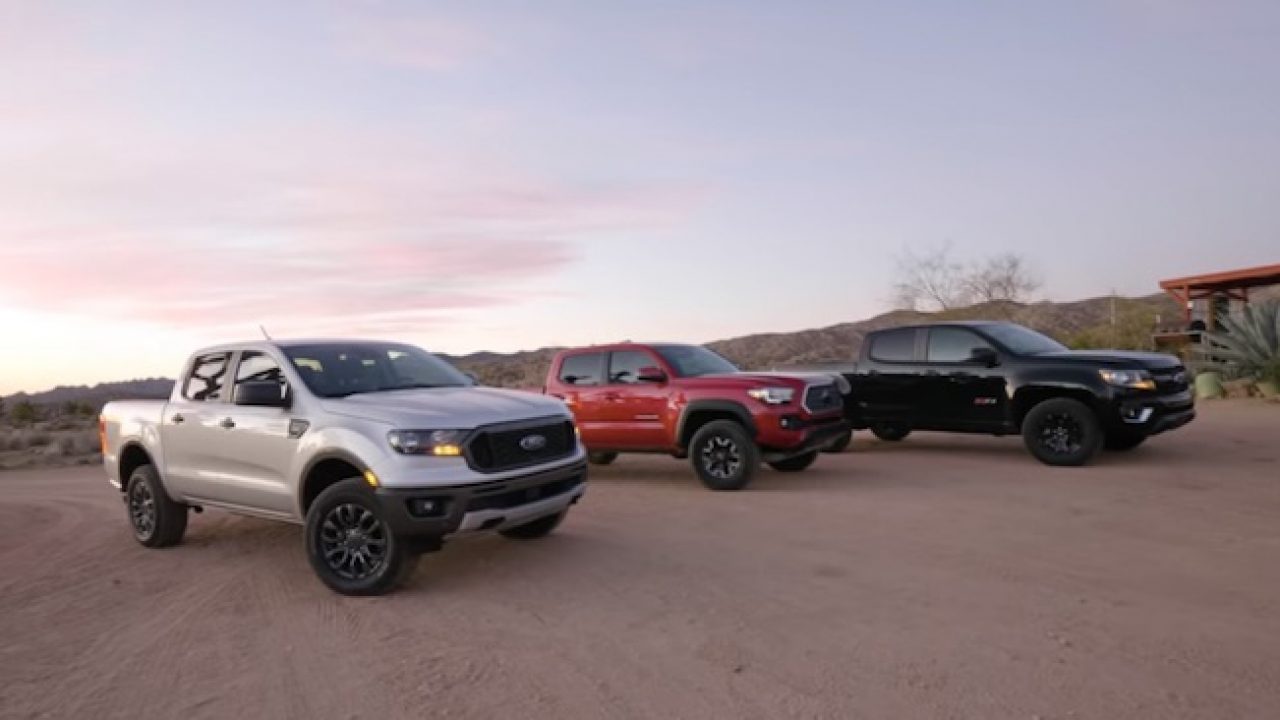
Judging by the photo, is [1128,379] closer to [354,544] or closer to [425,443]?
[425,443]

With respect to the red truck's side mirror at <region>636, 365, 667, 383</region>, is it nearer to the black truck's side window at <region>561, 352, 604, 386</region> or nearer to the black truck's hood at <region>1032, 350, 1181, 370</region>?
the black truck's side window at <region>561, 352, 604, 386</region>

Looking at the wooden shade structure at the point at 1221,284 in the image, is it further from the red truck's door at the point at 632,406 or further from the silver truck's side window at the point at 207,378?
the silver truck's side window at the point at 207,378

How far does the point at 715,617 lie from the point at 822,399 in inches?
225

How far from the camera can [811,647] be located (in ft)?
16.0

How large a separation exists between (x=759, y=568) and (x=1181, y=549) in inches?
124

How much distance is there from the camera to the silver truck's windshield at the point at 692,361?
441 inches

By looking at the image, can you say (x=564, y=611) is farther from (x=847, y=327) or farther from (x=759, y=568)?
(x=847, y=327)

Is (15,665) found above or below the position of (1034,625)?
below

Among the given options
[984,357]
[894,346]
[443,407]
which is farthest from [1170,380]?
[443,407]

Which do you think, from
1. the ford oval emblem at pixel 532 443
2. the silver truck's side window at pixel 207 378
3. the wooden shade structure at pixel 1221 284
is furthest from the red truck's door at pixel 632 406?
the wooden shade structure at pixel 1221 284

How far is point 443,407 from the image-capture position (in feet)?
21.3

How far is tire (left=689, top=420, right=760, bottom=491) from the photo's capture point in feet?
33.7

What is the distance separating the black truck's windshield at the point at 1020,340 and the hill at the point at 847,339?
17.1 meters

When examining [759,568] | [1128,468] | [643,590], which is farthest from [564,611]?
[1128,468]
